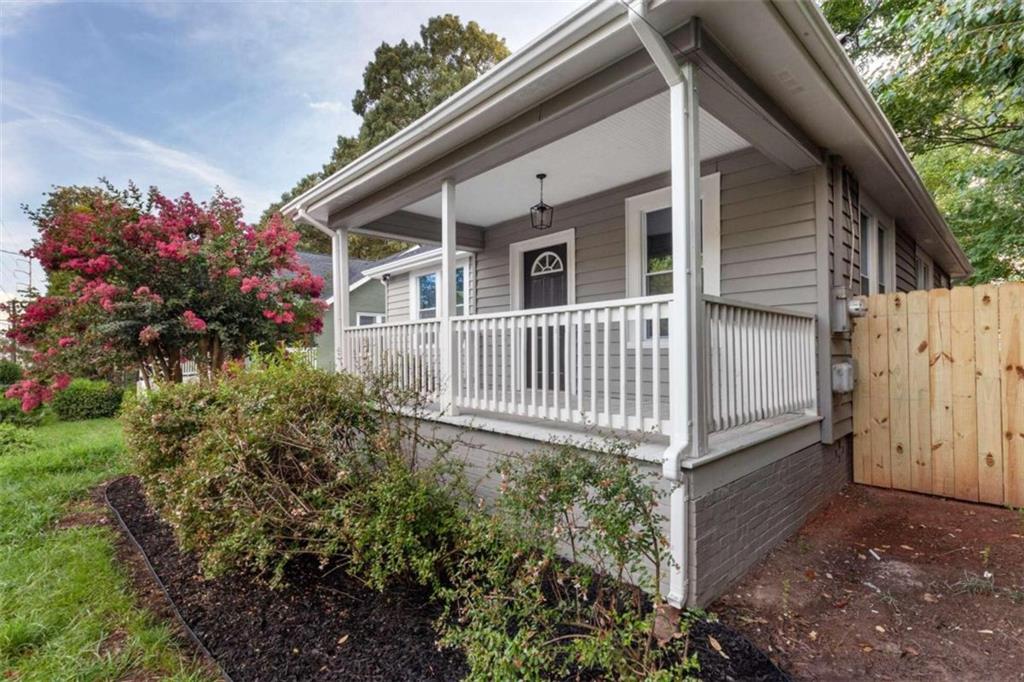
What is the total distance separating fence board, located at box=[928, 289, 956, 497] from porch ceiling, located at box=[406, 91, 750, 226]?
6.95ft

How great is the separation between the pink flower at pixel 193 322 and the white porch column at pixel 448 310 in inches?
125

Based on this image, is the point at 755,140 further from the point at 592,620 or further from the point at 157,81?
the point at 157,81

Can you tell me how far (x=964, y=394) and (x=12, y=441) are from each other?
11309mm

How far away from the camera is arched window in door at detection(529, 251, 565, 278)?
622cm

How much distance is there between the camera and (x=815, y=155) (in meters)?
3.77

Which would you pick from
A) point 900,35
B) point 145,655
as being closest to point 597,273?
point 145,655

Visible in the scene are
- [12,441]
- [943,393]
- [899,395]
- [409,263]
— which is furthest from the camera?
[409,263]

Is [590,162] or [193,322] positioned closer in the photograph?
[590,162]

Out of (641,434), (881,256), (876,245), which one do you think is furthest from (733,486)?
(881,256)

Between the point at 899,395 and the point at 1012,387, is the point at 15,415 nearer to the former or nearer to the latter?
the point at 899,395

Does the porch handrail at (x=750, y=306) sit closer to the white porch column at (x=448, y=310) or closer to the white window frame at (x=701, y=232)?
the white window frame at (x=701, y=232)

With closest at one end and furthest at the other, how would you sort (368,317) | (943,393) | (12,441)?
(943,393) < (12,441) < (368,317)

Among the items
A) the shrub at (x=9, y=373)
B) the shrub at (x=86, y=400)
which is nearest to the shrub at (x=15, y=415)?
the shrub at (x=86, y=400)

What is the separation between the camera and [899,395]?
166 inches
